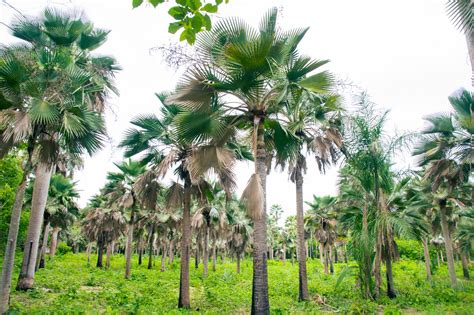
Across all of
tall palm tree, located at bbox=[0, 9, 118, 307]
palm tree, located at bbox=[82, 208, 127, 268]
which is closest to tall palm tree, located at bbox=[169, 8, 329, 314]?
tall palm tree, located at bbox=[0, 9, 118, 307]

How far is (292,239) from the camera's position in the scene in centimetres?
7750

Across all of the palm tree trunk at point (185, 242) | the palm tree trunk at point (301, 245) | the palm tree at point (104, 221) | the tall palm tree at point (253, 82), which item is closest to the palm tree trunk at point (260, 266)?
the tall palm tree at point (253, 82)

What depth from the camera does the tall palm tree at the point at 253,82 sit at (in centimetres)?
766

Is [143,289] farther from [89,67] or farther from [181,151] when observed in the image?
[89,67]

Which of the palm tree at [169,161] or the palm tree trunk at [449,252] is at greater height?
the palm tree at [169,161]

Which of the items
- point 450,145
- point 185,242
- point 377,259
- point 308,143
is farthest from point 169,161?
point 450,145

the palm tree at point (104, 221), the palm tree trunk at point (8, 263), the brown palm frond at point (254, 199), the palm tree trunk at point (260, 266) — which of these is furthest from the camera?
the palm tree at point (104, 221)

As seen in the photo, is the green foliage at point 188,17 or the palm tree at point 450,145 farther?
the palm tree at point 450,145

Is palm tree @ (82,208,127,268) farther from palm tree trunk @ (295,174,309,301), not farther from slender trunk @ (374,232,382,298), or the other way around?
slender trunk @ (374,232,382,298)

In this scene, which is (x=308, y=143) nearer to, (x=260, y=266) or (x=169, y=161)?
(x=169, y=161)

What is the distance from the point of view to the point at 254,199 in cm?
755

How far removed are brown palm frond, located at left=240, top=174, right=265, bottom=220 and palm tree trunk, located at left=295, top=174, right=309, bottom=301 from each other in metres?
8.67

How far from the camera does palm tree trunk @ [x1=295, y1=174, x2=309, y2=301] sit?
15.1 metres

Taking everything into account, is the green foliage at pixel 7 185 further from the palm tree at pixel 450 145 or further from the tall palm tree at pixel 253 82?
the palm tree at pixel 450 145
